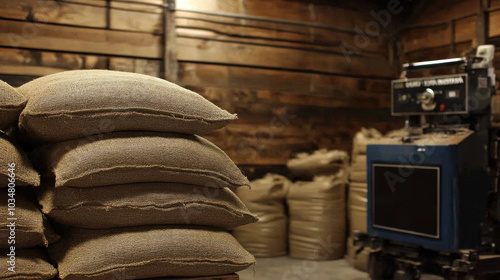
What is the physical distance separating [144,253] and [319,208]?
268 centimetres

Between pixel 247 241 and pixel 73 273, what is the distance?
270 centimetres

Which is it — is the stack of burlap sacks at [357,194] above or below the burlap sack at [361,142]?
below

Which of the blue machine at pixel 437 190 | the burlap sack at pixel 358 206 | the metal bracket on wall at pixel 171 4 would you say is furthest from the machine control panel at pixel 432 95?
the metal bracket on wall at pixel 171 4

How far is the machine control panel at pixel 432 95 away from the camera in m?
3.04

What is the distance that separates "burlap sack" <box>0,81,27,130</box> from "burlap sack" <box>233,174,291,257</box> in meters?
2.63

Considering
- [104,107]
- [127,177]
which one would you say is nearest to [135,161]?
[127,177]

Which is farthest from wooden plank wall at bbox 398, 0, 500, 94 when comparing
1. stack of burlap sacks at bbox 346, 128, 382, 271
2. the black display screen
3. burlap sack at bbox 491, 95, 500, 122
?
the black display screen

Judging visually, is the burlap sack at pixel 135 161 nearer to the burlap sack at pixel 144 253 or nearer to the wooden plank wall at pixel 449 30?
the burlap sack at pixel 144 253

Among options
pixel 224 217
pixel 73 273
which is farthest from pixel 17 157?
pixel 224 217

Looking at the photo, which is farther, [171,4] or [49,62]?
[171,4]

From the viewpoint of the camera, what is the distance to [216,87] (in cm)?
404

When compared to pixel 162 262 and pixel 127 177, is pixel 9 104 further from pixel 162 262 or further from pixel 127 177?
pixel 162 262

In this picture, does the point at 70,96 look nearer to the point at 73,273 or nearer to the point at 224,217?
the point at 73,273

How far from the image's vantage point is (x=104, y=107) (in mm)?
1533
